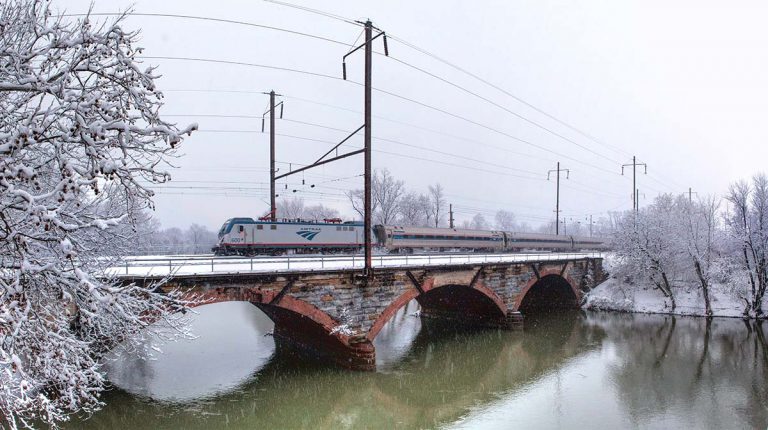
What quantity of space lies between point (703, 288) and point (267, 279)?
107ft

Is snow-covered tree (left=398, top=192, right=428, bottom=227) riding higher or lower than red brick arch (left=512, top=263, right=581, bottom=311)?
higher

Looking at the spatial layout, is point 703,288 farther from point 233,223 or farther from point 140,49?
point 140,49

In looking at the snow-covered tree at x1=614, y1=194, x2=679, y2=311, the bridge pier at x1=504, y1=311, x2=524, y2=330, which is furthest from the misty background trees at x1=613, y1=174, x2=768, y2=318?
the bridge pier at x1=504, y1=311, x2=524, y2=330

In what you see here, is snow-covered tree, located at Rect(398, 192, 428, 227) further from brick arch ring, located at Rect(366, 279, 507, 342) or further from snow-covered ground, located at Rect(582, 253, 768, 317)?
brick arch ring, located at Rect(366, 279, 507, 342)

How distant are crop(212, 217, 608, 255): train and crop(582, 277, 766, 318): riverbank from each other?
1055 cm

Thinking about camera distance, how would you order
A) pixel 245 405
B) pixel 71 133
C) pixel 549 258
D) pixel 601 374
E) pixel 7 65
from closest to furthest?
pixel 71 133 → pixel 7 65 → pixel 245 405 → pixel 601 374 → pixel 549 258

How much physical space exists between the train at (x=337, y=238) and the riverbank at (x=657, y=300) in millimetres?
10550

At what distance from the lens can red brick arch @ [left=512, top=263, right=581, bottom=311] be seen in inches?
1131

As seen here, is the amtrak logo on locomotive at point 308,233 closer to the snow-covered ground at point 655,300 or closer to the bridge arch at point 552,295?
the bridge arch at point 552,295

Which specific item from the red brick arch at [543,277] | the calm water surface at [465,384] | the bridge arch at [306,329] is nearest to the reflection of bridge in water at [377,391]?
the calm water surface at [465,384]

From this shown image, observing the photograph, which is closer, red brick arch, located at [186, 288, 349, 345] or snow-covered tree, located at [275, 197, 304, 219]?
red brick arch, located at [186, 288, 349, 345]

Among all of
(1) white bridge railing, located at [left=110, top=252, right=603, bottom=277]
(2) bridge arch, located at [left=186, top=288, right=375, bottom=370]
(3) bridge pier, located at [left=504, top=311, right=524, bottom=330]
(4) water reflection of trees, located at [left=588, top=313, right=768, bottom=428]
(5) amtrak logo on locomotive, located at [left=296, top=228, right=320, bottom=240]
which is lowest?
(4) water reflection of trees, located at [left=588, top=313, right=768, bottom=428]

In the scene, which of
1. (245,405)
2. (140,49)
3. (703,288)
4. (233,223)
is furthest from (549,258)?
(140,49)

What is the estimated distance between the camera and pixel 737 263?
112 feet
